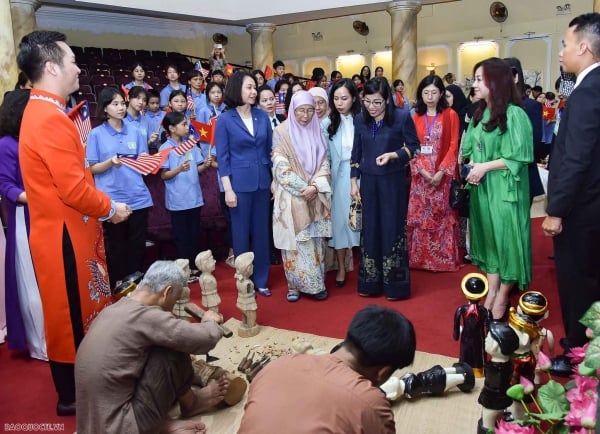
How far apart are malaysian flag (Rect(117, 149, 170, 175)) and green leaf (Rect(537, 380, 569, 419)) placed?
9.14ft

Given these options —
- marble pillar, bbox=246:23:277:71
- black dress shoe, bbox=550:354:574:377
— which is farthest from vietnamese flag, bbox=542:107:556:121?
marble pillar, bbox=246:23:277:71

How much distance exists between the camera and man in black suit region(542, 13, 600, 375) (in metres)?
2.25

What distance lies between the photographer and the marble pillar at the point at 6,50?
18.4 feet

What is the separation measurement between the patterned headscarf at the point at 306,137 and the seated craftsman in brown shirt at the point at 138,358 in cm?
162

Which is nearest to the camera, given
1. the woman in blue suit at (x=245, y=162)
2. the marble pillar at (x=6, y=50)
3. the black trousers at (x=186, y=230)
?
the woman in blue suit at (x=245, y=162)

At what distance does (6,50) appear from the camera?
18.6 ft

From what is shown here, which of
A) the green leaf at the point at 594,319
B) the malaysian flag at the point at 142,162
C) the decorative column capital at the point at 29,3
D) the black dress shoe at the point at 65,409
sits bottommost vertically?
the black dress shoe at the point at 65,409

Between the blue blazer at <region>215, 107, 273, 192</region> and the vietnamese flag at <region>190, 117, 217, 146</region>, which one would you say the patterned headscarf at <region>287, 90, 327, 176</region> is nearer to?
the blue blazer at <region>215, 107, 273, 192</region>

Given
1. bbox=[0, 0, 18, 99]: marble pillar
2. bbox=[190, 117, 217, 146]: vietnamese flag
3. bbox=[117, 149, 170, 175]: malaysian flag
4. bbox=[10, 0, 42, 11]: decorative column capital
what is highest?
bbox=[10, 0, 42, 11]: decorative column capital

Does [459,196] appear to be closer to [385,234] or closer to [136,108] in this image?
[385,234]

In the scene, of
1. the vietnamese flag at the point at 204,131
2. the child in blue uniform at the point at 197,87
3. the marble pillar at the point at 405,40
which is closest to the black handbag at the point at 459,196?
the vietnamese flag at the point at 204,131

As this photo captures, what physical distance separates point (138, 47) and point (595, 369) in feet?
45.4

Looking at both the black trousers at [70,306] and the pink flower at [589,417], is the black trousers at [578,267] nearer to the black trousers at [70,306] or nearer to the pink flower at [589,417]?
the pink flower at [589,417]

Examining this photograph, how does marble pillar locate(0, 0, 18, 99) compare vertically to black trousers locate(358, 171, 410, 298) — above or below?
above
